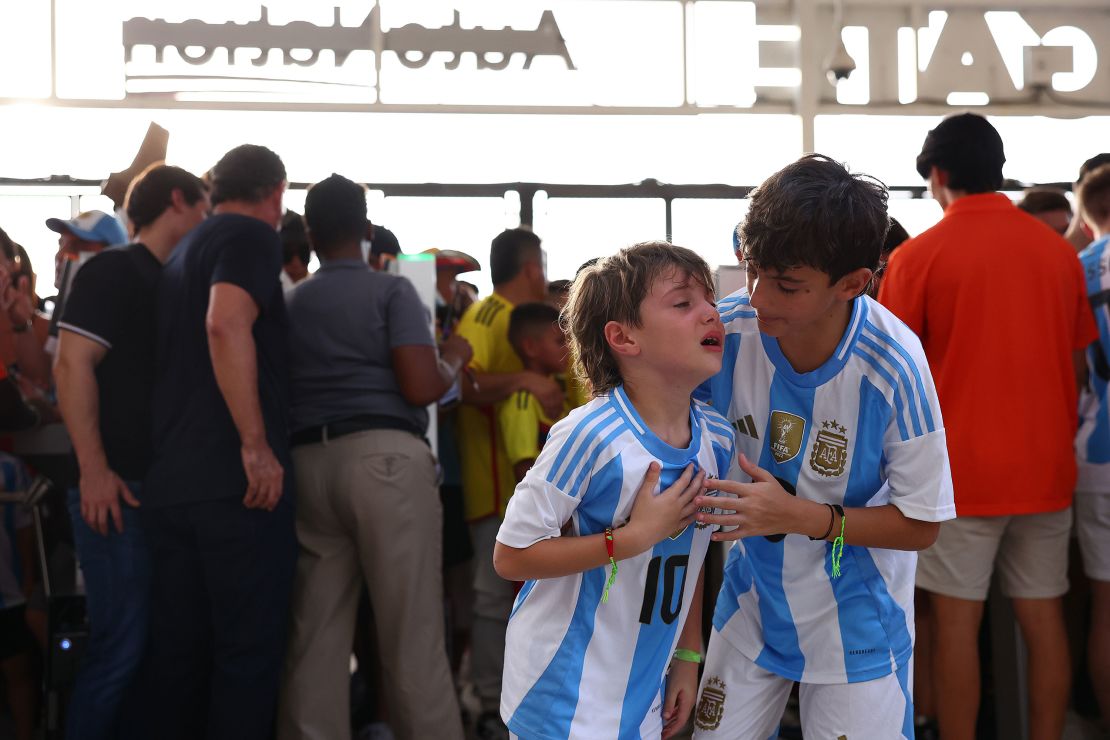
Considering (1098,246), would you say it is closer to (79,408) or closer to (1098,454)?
(1098,454)

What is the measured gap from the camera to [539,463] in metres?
A: 1.74

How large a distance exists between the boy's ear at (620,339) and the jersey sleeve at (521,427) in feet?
5.97

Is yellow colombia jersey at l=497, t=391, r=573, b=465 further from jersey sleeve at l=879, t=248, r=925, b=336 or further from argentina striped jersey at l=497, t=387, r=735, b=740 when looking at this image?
argentina striped jersey at l=497, t=387, r=735, b=740

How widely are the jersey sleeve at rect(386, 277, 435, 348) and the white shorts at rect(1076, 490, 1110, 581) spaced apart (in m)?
1.87

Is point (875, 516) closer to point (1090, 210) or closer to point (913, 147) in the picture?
point (1090, 210)

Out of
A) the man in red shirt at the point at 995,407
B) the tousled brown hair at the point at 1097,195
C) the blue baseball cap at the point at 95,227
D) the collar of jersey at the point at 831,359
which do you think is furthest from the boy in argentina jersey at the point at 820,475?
the blue baseball cap at the point at 95,227

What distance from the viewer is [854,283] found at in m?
1.82

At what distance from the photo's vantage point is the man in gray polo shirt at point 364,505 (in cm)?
310

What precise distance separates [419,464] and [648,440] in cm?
148

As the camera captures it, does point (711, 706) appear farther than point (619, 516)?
Yes

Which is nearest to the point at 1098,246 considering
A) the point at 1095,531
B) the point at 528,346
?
the point at 1095,531

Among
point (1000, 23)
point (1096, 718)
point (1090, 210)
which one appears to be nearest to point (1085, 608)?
point (1096, 718)

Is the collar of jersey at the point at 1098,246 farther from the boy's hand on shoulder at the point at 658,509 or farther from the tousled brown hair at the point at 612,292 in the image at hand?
the boy's hand on shoulder at the point at 658,509

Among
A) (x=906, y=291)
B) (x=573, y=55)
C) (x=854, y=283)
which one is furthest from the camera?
(x=573, y=55)
